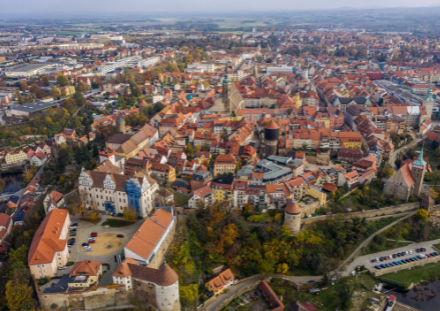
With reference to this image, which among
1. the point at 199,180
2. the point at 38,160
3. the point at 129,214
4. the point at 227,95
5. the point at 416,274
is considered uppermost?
the point at 227,95

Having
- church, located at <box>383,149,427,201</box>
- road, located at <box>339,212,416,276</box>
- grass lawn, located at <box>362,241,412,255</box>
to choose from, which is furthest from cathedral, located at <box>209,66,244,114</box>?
grass lawn, located at <box>362,241,412,255</box>

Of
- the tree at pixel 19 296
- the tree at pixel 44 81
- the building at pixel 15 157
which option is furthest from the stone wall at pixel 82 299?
the tree at pixel 44 81

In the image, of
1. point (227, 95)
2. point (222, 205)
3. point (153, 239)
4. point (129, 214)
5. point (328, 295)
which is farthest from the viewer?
point (227, 95)

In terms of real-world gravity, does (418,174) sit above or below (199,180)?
below

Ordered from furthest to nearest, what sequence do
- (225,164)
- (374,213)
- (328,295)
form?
(225,164) → (374,213) → (328,295)

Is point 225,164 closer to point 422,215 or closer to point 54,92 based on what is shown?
point 422,215

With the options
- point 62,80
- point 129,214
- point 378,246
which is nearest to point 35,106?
point 62,80

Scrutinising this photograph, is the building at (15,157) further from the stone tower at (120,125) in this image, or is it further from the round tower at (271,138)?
the round tower at (271,138)
